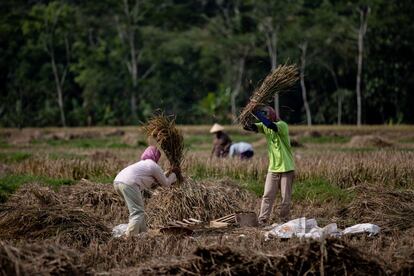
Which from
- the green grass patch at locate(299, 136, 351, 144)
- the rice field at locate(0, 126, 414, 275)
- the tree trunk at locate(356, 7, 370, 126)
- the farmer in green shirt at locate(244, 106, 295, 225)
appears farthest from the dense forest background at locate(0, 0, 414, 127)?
the farmer in green shirt at locate(244, 106, 295, 225)

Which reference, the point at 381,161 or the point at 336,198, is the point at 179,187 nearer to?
the point at 336,198

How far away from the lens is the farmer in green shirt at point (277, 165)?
9.62 m

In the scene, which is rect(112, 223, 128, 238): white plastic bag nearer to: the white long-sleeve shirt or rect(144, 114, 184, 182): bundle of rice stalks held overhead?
the white long-sleeve shirt

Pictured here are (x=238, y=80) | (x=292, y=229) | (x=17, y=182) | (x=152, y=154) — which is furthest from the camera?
(x=238, y=80)

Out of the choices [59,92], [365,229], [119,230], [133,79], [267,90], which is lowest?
[59,92]

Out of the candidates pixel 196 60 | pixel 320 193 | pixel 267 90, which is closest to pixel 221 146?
pixel 320 193

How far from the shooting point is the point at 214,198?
995 centimetres

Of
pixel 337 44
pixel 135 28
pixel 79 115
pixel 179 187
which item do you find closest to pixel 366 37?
pixel 337 44

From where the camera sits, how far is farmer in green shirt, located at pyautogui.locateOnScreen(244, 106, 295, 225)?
9.62m

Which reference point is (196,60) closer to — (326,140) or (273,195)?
(326,140)

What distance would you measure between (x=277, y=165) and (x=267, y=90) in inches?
36.7

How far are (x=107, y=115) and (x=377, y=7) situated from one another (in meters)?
12.9

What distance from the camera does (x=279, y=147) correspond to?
9664mm

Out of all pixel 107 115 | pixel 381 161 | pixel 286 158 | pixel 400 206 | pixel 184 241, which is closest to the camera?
pixel 184 241
